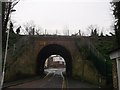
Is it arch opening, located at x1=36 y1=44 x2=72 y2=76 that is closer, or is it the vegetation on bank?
the vegetation on bank

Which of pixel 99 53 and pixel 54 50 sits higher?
pixel 54 50

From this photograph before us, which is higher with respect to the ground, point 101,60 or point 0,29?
point 0,29

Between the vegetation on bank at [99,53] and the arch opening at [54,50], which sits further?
the arch opening at [54,50]

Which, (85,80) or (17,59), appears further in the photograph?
(17,59)

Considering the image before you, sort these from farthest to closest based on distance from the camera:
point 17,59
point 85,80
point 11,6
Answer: point 17,59 → point 11,6 → point 85,80

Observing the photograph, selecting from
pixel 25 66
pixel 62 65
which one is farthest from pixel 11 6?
pixel 62 65

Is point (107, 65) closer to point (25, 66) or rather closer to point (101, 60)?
point (101, 60)

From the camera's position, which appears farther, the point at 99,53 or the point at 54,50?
the point at 54,50

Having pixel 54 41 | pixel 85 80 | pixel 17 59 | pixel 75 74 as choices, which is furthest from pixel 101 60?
pixel 17 59

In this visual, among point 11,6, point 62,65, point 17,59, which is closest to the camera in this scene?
point 11,6

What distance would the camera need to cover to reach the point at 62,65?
114188mm

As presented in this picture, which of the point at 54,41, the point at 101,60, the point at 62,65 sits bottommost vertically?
the point at 62,65

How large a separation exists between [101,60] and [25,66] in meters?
12.9

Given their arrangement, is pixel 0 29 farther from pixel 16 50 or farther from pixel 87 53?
pixel 87 53
